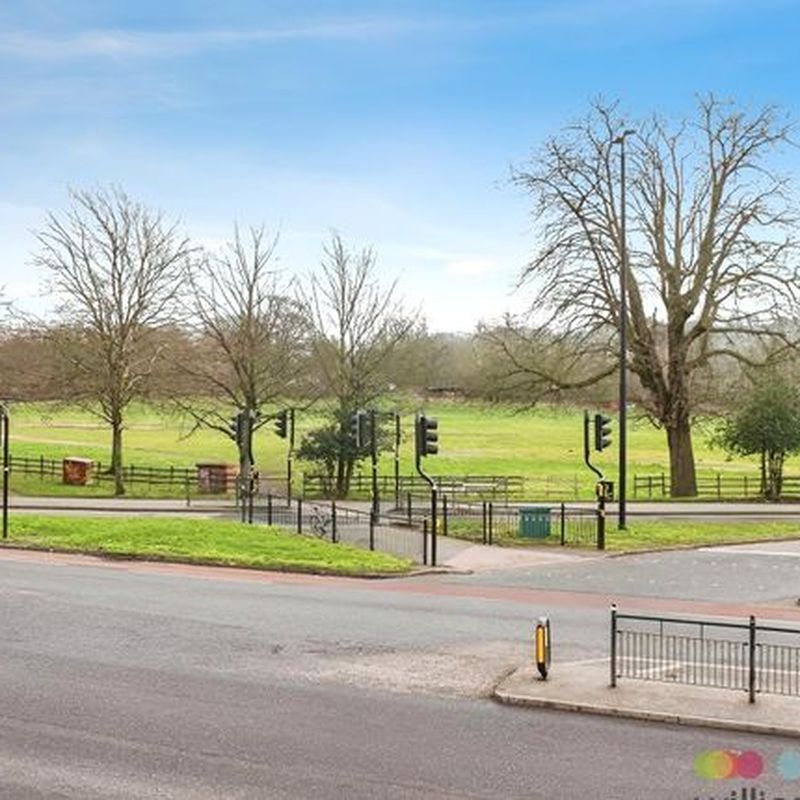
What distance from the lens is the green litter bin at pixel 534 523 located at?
3086 cm

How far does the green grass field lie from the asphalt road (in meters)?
29.3

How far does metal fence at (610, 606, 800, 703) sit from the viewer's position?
13.2 metres

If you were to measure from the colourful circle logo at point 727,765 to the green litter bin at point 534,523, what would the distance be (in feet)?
64.8

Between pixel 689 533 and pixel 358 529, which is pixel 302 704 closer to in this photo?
pixel 358 529

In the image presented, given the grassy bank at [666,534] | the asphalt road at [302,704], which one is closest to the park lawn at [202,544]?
the asphalt road at [302,704]

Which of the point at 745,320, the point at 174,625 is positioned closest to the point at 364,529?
the point at 174,625

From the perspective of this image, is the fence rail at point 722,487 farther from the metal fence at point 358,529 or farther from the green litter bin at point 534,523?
the metal fence at point 358,529

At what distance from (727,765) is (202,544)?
19288 millimetres

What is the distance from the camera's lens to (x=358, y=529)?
32.3 metres

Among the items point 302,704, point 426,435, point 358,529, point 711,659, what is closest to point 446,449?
point 358,529

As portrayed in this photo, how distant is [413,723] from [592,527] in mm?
21122

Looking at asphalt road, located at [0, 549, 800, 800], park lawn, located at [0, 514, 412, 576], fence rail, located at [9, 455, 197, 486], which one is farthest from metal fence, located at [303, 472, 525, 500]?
asphalt road, located at [0, 549, 800, 800]

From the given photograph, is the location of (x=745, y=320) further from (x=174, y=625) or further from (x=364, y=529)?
(x=174, y=625)

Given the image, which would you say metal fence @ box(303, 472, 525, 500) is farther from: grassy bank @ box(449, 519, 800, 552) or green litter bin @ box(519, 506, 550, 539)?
green litter bin @ box(519, 506, 550, 539)
